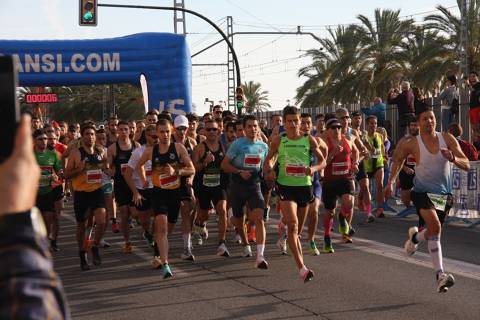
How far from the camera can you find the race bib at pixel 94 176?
32.5 ft

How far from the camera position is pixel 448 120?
18172mm

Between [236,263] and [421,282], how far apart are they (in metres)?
2.57

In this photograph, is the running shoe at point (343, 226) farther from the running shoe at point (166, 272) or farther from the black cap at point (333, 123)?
the running shoe at point (166, 272)

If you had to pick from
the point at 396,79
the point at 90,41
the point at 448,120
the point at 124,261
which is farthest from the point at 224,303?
the point at 396,79

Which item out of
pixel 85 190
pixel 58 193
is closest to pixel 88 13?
pixel 58 193

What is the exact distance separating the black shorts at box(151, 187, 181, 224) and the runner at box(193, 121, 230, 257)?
1383 millimetres

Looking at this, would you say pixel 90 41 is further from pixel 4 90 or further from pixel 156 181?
pixel 4 90

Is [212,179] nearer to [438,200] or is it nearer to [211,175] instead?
[211,175]

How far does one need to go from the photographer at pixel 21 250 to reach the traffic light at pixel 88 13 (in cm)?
2123

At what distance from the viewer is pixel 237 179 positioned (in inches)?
395

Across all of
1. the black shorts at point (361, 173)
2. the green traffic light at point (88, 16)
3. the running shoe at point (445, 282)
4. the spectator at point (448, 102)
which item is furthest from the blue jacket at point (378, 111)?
the running shoe at point (445, 282)

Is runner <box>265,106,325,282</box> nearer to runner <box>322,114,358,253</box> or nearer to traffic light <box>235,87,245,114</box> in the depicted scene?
runner <box>322,114,358,253</box>

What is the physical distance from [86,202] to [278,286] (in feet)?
9.85

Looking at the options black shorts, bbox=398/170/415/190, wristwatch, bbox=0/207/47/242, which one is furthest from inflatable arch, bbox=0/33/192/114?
wristwatch, bbox=0/207/47/242
